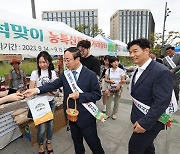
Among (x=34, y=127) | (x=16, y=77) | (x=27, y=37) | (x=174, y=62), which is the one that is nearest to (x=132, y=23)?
(x=174, y=62)

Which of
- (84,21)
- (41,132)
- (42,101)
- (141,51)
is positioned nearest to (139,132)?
(141,51)

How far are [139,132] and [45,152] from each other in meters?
1.77

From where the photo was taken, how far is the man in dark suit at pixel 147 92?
1.29 metres

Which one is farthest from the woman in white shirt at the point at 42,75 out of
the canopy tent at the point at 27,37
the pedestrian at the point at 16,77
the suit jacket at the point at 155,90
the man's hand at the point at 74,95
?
the pedestrian at the point at 16,77

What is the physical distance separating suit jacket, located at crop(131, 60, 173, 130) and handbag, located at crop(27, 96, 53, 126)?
125 cm

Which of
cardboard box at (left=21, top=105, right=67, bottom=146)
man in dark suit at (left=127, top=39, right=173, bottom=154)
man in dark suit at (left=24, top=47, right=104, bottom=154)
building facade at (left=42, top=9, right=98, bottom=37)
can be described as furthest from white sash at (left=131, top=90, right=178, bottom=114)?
building facade at (left=42, top=9, right=98, bottom=37)

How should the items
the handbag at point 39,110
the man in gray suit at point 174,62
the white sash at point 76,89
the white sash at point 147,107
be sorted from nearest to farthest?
the white sash at point 147,107 < the white sash at point 76,89 < the handbag at point 39,110 < the man in gray suit at point 174,62

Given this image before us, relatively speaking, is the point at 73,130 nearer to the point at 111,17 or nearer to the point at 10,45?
the point at 10,45

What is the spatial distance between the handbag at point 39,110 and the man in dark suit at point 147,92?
1152 mm

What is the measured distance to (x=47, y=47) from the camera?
2.51 m

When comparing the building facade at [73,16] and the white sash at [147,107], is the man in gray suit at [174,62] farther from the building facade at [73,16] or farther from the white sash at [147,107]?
the building facade at [73,16]

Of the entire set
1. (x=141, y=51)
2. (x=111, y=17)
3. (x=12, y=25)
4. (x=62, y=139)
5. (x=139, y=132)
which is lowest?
(x=62, y=139)

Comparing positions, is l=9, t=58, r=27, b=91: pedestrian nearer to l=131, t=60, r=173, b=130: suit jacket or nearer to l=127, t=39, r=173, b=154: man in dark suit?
l=127, t=39, r=173, b=154: man in dark suit

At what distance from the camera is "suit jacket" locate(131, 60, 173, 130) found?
1286mm
